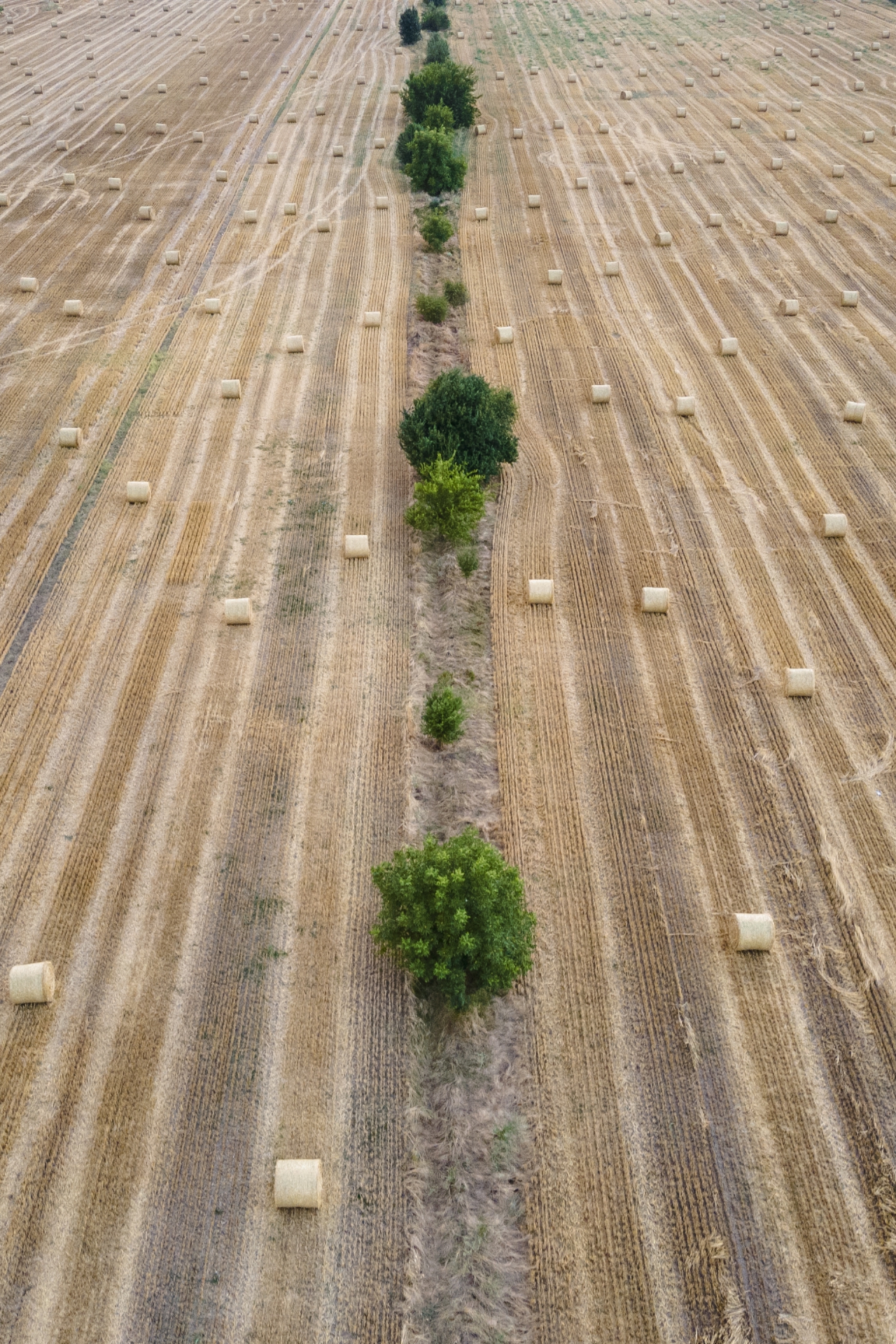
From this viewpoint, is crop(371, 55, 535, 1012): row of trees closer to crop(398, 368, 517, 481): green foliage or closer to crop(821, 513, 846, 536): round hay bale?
crop(398, 368, 517, 481): green foliage

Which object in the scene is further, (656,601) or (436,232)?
(436,232)

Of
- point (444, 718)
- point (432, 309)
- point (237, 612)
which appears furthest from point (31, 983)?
point (432, 309)

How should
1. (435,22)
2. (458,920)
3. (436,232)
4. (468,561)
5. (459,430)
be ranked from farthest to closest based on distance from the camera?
(435,22), (436,232), (459,430), (468,561), (458,920)

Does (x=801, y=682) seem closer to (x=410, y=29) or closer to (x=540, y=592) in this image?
(x=540, y=592)

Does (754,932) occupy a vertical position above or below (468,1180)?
above

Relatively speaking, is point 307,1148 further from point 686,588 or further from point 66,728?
point 686,588

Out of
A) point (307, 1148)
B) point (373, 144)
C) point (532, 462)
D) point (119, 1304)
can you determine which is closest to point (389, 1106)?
point (307, 1148)
